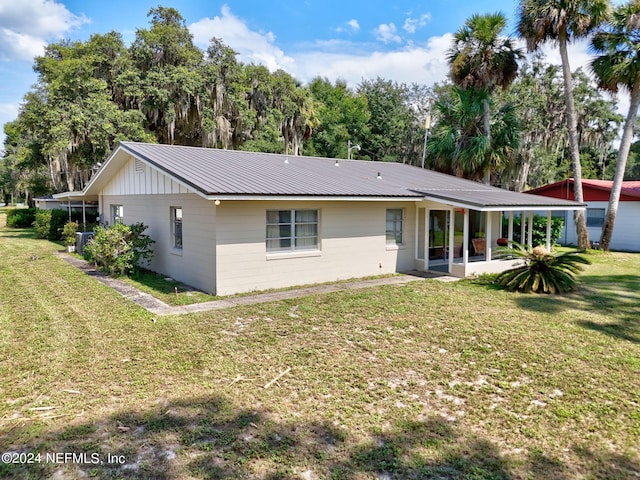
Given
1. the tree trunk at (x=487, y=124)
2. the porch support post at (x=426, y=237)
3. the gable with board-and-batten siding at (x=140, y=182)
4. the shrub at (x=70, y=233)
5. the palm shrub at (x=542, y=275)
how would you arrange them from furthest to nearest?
the tree trunk at (x=487, y=124)
the shrub at (x=70, y=233)
the porch support post at (x=426, y=237)
the gable with board-and-batten siding at (x=140, y=182)
the palm shrub at (x=542, y=275)

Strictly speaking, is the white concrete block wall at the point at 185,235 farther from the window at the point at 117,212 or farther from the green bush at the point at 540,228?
the green bush at the point at 540,228

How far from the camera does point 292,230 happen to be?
10.6 meters

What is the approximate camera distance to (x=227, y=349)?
19.8 feet

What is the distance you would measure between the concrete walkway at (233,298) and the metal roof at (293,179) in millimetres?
2103

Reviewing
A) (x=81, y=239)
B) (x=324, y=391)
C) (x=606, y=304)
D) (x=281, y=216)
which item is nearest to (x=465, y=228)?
(x=606, y=304)

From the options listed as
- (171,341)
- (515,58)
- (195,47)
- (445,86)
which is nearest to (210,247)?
(171,341)

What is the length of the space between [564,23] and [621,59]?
249cm

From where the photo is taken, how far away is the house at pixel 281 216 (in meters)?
9.57

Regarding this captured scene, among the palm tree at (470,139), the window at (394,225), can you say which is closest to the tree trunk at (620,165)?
the palm tree at (470,139)

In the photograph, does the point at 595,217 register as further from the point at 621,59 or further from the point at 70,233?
the point at 70,233

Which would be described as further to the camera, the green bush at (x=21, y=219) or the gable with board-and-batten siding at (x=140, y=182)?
the green bush at (x=21, y=219)

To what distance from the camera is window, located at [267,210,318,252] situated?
10.3 meters

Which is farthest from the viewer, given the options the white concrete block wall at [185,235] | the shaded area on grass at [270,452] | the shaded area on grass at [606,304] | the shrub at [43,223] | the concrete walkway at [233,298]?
the shrub at [43,223]

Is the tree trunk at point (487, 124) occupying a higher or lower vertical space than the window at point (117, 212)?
higher
